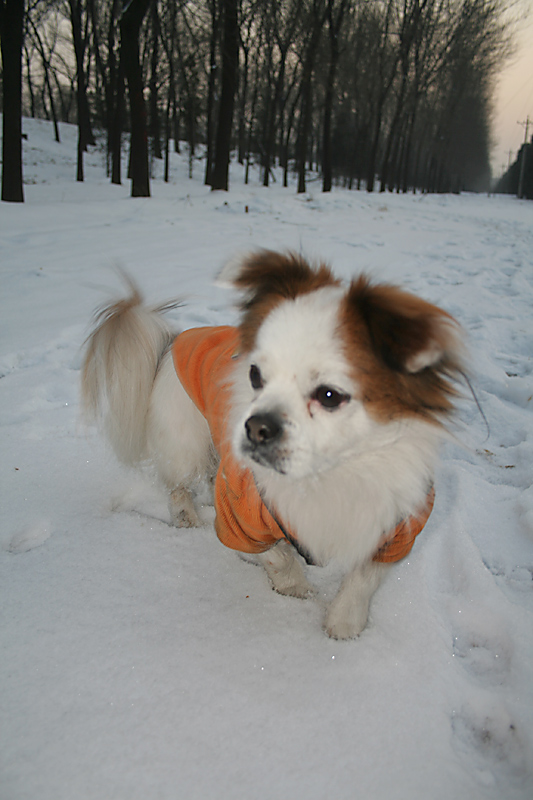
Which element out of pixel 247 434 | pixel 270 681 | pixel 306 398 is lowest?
pixel 270 681

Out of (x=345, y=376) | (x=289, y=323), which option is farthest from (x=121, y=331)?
(x=345, y=376)

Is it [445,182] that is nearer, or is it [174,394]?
[174,394]

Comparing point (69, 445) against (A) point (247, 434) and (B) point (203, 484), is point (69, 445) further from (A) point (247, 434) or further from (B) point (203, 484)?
(A) point (247, 434)

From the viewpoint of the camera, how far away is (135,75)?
9352mm

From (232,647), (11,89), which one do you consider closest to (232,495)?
(232,647)

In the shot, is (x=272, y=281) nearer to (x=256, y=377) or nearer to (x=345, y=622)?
(x=256, y=377)

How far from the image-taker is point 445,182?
154 ft

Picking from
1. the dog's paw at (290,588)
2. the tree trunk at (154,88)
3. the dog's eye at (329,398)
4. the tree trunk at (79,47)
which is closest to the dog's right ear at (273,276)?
the dog's eye at (329,398)

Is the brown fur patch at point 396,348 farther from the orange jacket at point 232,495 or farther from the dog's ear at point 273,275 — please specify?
the orange jacket at point 232,495

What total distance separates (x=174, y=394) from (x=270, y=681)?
126 cm

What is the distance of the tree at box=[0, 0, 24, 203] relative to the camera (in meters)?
7.36

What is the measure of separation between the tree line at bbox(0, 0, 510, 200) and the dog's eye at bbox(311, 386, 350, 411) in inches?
359

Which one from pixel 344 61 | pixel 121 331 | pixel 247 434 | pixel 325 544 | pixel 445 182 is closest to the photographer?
pixel 247 434

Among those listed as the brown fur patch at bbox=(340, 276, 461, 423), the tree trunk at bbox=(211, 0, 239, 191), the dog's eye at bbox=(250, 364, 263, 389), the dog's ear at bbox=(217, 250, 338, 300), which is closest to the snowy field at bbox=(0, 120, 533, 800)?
the brown fur patch at bbox=(340, 276, 461, 423)
